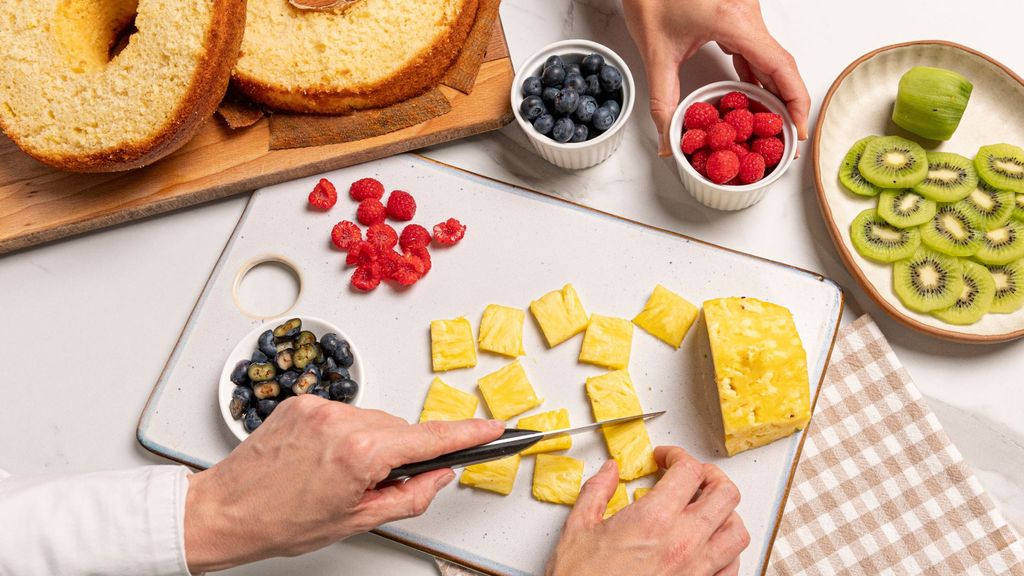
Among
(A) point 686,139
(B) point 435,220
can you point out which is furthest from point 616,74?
(B) point 435,220

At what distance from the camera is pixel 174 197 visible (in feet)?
7.12

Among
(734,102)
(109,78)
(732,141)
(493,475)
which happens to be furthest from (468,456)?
(109,78)

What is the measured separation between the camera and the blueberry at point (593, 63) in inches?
81.1

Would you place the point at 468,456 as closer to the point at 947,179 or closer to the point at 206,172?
the point at 206,172

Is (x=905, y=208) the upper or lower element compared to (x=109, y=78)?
lower

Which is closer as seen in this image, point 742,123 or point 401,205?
point 742,123

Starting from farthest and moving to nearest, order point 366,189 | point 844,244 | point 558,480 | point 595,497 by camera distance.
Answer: point 366,189, point 844,244, point 558,480, point 595,497

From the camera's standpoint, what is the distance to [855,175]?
84.2 inches

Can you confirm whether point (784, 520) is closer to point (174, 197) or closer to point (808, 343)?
point (808, 343)

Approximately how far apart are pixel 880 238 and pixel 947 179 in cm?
24

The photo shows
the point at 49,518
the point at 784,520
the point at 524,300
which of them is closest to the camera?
the point at 49,518

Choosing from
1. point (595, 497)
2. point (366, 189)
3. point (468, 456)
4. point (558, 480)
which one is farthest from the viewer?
point (366, 189)

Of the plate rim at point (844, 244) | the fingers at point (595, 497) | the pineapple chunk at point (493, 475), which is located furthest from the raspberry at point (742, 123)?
the pineapple chunk at point (493, 475)

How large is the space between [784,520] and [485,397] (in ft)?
2.59
